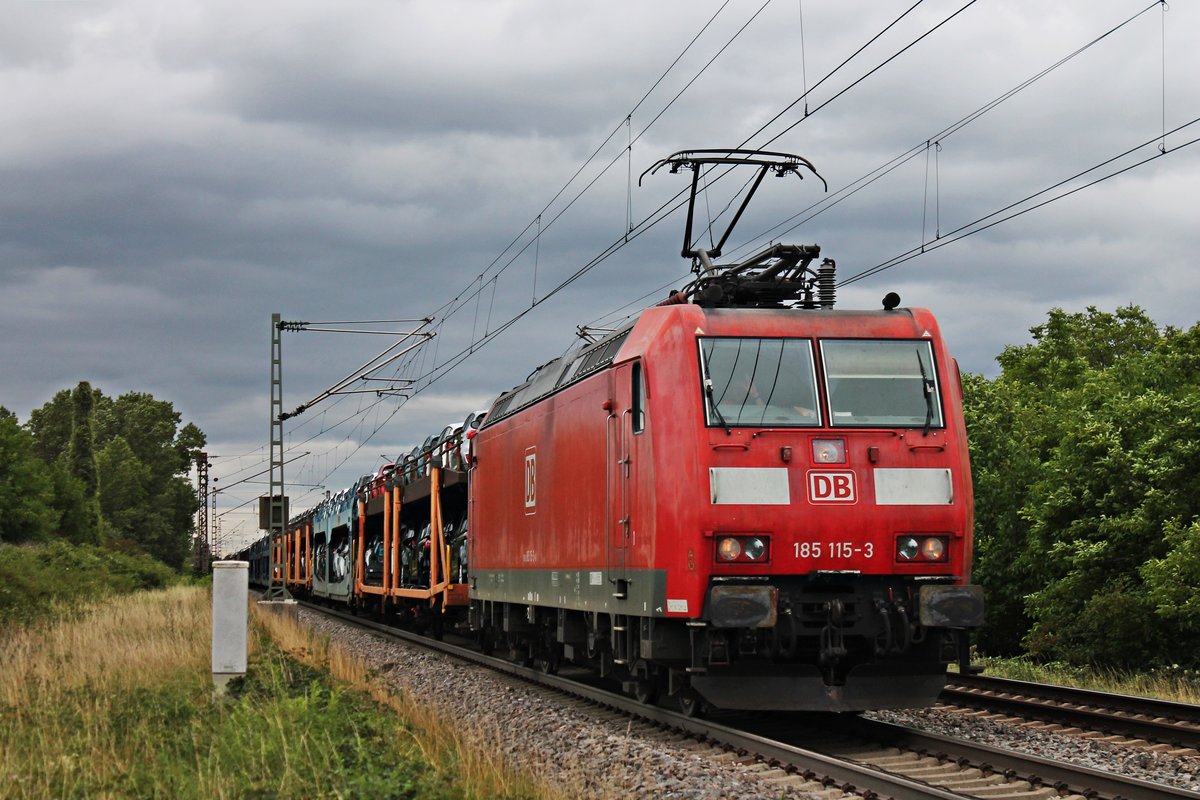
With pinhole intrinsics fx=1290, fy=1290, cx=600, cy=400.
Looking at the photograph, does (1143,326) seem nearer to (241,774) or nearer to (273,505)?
(273,505)

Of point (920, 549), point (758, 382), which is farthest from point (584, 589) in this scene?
point (920, 549)

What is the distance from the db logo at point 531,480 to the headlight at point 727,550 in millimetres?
5309

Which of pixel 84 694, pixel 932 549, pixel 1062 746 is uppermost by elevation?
pixel 932 549

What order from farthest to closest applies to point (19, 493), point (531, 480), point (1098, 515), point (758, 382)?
1. point (19, 493)
2. point (1098, 515)
3. point (531, 480)
4. point (758, 382)

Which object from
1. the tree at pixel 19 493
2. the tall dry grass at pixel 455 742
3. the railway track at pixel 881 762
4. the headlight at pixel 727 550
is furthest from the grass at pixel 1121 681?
the tree at pixel 19 493

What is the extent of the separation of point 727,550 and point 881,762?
77.6 inches

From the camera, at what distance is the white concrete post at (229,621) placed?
10.9 m

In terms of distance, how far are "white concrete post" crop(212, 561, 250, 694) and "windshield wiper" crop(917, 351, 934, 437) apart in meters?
5.86

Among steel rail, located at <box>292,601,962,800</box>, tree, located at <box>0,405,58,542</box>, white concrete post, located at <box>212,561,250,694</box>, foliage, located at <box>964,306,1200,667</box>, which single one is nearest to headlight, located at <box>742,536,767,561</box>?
steel rail, located at <box>292,601,962,800</box>

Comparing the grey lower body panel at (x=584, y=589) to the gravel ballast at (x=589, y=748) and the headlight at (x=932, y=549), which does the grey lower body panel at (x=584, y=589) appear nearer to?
the gravel ballast at (x=589, y=748)

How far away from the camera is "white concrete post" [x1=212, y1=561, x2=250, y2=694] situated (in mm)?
10930

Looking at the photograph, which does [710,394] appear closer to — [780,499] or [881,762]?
[780,499]

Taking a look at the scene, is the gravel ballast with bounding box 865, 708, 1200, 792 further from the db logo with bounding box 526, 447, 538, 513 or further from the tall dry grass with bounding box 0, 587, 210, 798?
the tall dry grass with bounding box 0, 587, 210, 798

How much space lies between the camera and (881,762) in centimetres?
958
